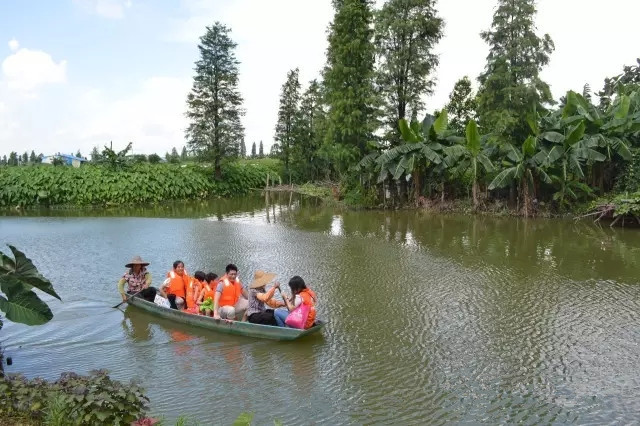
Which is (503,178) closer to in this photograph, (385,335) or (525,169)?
(525,169)

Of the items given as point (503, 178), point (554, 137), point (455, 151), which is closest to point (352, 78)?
point (455, 151)

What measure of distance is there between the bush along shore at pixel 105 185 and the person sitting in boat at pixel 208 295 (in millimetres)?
22839

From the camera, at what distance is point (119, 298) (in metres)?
11.6

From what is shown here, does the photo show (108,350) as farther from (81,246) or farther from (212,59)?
(212,59)

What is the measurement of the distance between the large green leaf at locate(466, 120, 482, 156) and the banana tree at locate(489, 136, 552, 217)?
1355mm

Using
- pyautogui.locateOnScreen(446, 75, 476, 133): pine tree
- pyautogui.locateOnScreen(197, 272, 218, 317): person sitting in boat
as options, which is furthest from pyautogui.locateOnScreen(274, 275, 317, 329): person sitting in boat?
pyautogui.locateOnScreen(446, 75, 476, 133): pine tree

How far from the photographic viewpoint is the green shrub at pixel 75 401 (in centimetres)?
479

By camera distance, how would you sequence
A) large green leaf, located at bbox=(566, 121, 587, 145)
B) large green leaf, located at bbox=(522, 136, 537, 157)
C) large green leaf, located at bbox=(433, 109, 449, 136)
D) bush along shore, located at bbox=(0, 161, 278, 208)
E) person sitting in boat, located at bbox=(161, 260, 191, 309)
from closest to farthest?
person sitting in boat, located at bbox=(161, 260, 191, 309) → large green leaf, located at bbox=(566, 121, 587, 145) → large green leaf, located at bbox=(522, 136, 537, 157) → large green leaf, located at bbox=(433, 109, 449, 136) → bush along shore, located at bbox=(0, 161, 278, 208)

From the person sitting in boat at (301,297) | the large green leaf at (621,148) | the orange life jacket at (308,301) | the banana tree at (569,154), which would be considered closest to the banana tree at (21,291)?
the person sitting in boat at (301,297)

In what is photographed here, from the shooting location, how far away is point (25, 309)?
6.23 meters

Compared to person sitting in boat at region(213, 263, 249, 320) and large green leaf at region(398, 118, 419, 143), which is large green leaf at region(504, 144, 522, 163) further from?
person sitting in boat at region(213, 263, 249, 320)

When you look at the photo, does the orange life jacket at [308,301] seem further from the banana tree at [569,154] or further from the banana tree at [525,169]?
the banana tree at [569,154]

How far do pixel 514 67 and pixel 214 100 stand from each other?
865 inches

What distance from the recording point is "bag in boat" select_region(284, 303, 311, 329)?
28.0ft
